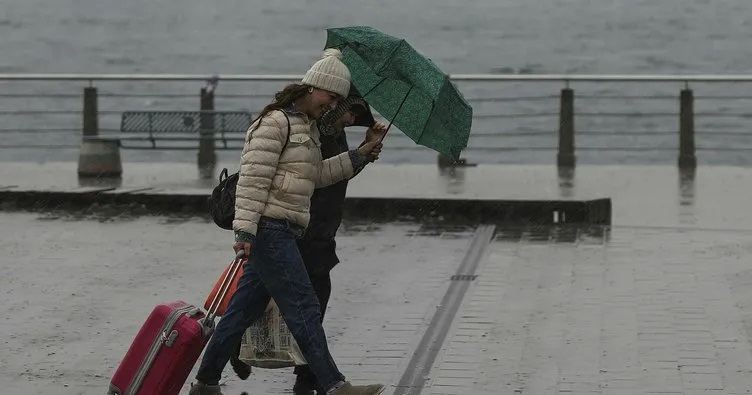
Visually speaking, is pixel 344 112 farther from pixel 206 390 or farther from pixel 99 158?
pixel 99 158

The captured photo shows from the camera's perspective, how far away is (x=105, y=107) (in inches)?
2254

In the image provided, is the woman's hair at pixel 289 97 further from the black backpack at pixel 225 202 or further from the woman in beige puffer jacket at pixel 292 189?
the black backpack at pixel 225 202

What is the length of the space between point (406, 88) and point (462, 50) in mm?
80076

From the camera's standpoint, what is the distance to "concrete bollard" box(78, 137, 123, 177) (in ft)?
58.7

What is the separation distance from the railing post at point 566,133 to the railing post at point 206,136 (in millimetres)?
3762

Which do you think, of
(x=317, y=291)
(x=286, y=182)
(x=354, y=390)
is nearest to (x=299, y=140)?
(x=286, y=182)

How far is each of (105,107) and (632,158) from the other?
67.7 ft

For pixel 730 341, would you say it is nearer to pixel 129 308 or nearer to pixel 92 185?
pixel 129 308

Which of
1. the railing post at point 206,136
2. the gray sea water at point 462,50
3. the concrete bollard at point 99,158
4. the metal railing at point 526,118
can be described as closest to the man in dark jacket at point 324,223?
the concrete bollard at point 99,158

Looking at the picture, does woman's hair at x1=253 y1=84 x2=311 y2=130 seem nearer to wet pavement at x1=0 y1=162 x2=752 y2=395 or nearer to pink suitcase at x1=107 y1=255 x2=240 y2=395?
pink suitcase at x1=107 y1=255 x2=240 y2=395

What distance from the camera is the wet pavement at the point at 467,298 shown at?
28.9ft

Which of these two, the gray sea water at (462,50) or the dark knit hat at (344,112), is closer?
the dark knit hat at (344,112)

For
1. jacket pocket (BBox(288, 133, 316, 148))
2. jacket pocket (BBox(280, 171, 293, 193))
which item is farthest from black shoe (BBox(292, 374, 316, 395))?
jacket pocket (BBox(288, 133, 316, 148))

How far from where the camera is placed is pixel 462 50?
8725 centimetres
